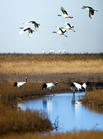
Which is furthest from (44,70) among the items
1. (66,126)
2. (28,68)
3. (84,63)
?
(66,126)

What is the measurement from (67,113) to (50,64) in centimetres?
2093

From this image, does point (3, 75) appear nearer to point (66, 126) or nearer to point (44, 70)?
point (44, 70)

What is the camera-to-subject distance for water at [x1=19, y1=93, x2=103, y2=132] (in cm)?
1682

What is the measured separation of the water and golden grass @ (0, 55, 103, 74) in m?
12.1

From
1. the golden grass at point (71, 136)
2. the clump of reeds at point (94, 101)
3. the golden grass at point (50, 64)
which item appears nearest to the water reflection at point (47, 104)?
the clump of reeds at point (94, 101)

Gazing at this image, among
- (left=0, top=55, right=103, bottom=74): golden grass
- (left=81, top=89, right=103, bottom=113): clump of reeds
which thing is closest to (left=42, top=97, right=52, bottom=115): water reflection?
(left=81, top=89, right=103, bottom=113): clump of reeds

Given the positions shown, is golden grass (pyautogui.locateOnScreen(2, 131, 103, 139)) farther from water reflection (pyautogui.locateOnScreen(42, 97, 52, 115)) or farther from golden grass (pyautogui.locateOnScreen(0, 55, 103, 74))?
golden grass (pyautogui.locateOnScreen(0, 55, 103, 74))

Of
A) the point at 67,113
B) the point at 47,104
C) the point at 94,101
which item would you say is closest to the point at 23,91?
the point at 47,104

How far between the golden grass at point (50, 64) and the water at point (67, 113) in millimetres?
12111

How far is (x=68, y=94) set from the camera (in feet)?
94.8

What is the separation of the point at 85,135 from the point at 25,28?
8.55m

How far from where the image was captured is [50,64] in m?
41.4

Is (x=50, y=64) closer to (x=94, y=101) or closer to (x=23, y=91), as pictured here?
(x=23, y=91)

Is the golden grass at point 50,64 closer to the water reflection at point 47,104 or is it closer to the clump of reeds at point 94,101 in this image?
the water reflection at point 47,104
